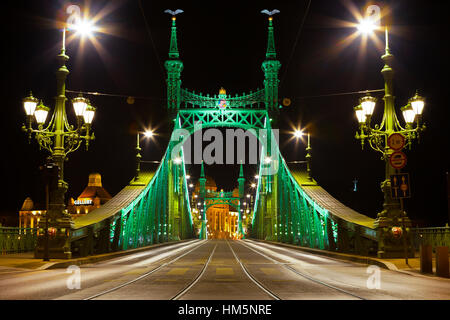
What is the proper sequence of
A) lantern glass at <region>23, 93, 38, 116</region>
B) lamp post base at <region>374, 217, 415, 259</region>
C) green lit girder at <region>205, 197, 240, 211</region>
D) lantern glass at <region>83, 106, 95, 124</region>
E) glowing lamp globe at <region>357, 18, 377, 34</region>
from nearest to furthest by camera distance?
glowing lamp globe at <region>357, 18, 377, 34</region> < lamp post base at <region>374, 217, 415, 259</region> < lantern glass at <region>23, 93, 38, 116</region> < lantern glass at <region>83, 106, 95, 124</region> < green lit girder at <region>205, 197, 240, 211</region>

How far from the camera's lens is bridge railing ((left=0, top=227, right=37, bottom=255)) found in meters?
24.5

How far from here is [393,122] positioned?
1925cm

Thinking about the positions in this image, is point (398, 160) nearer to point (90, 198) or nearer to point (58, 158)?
point (58, 158)

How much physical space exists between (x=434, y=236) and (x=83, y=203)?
374 feet

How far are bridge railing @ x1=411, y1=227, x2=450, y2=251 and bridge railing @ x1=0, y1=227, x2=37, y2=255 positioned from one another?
16.5 metres

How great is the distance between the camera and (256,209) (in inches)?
2736

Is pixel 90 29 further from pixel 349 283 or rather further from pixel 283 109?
pixel 283 109

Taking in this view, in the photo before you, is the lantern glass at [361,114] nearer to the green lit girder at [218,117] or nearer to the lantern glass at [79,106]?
the lantern glass at [79,106]

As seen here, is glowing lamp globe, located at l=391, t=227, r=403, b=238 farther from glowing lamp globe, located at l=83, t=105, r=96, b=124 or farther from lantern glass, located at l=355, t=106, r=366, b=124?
glowing lamp globe, located at l=83, t=105, r=96, b=124

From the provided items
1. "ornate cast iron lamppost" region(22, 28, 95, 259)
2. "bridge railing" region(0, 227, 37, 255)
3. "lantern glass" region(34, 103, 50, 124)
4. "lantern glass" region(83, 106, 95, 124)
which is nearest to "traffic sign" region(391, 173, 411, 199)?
"ornate cast iron lamppost" region(22, 28, 95, 259)

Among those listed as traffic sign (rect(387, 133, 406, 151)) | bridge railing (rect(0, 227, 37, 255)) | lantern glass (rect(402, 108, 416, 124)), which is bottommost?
bridge railing (rect(0, 227, 37, 255))

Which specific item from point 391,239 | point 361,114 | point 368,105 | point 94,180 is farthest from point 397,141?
point 94,180

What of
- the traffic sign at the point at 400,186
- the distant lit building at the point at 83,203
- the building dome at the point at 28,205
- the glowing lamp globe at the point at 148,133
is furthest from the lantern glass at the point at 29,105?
the building dome at the point at 28,205
